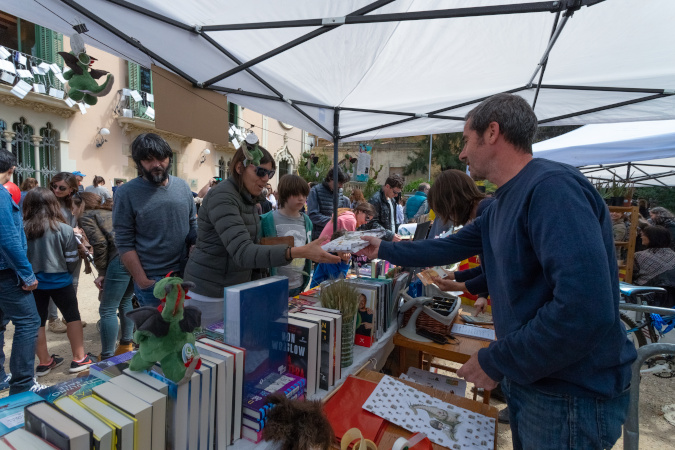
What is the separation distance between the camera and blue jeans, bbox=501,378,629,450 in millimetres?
1007

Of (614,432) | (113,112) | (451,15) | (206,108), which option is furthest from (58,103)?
(614,432)

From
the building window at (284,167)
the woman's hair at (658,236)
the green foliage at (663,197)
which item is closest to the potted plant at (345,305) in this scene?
the woman's hair at (658,236)

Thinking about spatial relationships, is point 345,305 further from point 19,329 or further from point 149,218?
point 19,329

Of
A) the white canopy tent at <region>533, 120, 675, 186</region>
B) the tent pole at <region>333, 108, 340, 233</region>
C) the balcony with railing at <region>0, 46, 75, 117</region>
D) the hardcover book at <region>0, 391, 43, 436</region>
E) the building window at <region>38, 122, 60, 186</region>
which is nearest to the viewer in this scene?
the hardcover book at <region>0, 391, 43, 436</region>

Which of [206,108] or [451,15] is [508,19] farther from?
[206,108]

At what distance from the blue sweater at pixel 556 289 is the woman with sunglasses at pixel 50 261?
328cm

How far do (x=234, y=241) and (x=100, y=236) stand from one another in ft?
7.19

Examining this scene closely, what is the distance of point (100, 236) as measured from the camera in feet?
10.2

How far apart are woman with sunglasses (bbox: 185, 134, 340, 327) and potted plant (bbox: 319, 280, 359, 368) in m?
0.16

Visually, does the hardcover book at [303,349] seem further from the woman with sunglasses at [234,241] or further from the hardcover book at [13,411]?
the hardcover book at [13,411]

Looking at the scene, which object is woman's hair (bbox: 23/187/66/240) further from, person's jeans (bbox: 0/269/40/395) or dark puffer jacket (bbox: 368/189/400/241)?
dark puffer jacket (bbox: 368/189/400/241)

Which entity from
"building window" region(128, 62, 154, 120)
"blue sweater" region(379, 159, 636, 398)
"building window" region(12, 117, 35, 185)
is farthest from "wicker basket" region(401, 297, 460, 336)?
"building window" region(128, 62, 154, 120)

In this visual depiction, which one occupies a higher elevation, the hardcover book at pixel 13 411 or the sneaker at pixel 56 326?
the hardcover book at pixel 13 411

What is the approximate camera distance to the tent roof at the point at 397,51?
192cm
